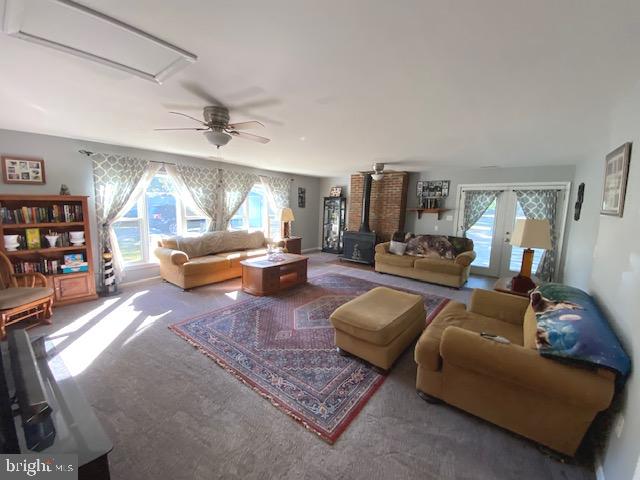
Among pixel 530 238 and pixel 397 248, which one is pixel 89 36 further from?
pixel 397 248

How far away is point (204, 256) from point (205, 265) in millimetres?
618

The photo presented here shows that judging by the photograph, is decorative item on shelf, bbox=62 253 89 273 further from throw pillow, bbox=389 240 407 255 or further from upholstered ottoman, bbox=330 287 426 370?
throw pillow, bbox=389 240 407 255

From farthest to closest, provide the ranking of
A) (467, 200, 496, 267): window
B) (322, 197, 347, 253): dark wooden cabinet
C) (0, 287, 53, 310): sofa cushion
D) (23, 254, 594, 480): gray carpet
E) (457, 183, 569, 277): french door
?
(322, 197, 347, 253): dark wooden cabinet
(467, 200, 496, 267): window
(457, 183, 569, 277): french door
(0, 287, 53, 310): sofa cushion
(23, 254, 594, 480): gray carpet

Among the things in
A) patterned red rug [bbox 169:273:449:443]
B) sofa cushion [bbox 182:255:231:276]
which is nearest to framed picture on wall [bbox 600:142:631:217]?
patterned red rug [bbox 169:273:449:443]

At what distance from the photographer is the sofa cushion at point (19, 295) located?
2.58 m

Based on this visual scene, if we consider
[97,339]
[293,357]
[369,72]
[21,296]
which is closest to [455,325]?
[293,357]

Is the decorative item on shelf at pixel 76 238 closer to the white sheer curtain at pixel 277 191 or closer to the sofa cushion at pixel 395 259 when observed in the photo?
the white sheer curtain at pixel 277 191

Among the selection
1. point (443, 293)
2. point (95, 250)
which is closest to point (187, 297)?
point (95, 250)

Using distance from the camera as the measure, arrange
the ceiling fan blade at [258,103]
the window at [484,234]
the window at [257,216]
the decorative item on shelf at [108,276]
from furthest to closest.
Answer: the window at [257,216] < the window at [484,234] < the decorative item on shelf at [108,276] < the ceiling fan blade at [258,103]

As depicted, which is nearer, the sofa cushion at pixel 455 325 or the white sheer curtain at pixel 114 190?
the sofa cushion at pixel 455 325

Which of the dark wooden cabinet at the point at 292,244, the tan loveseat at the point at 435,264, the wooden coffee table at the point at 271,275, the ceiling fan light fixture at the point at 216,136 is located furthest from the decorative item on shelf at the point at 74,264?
the tan loveseat at the point at 435,264

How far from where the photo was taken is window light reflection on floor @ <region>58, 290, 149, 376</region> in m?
2.24

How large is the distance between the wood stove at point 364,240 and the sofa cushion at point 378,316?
3.37 metres

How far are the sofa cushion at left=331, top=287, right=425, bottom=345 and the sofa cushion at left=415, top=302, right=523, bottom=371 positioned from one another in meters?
0.27
